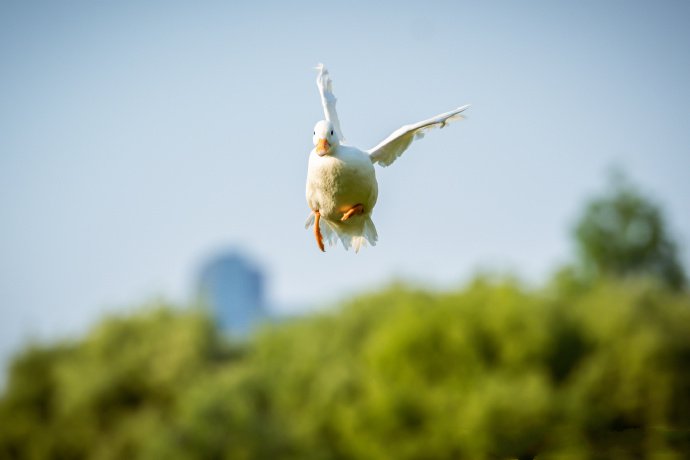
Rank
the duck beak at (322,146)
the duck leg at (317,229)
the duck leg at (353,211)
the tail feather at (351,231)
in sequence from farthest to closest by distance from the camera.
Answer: the tail feather at (351,231), the duck leg at (317,229), the duck leg at (353,211), the duck beak at (322,146)

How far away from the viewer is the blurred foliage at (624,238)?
2773 inches

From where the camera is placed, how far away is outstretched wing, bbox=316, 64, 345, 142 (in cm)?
512

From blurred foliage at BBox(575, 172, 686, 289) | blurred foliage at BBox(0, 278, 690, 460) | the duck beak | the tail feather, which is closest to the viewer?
the duck beak

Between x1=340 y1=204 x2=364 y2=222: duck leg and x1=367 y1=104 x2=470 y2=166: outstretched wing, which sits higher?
x1=367 y1=104 x2=470 y2=166: outstretched wing

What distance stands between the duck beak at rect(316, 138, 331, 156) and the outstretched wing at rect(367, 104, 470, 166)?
508 mm

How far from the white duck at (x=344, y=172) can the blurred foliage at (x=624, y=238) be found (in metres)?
66.3

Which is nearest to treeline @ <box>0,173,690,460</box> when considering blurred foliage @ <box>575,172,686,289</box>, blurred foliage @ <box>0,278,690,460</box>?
blurred foliage @ <box>0,278,690,460</box>

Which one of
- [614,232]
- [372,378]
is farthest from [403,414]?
[614,232]

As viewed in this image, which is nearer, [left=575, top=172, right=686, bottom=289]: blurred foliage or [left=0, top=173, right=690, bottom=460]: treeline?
[left=0, top=173, right=690, bottom=460]: treeline

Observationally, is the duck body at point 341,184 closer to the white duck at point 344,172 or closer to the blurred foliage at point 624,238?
the white duck at point 344,172

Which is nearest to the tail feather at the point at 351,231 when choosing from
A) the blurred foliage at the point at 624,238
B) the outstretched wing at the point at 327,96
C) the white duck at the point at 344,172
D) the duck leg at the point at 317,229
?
the white duck at the point at 344,172

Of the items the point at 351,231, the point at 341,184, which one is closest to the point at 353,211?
the point at 341,184

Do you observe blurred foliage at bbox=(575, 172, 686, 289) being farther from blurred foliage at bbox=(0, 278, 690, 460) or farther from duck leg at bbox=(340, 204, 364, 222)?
duck leg at bbox=(340, 204, 364, 222)

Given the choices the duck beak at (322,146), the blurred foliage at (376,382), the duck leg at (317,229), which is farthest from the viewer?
the blurred foliage at (376,382)
